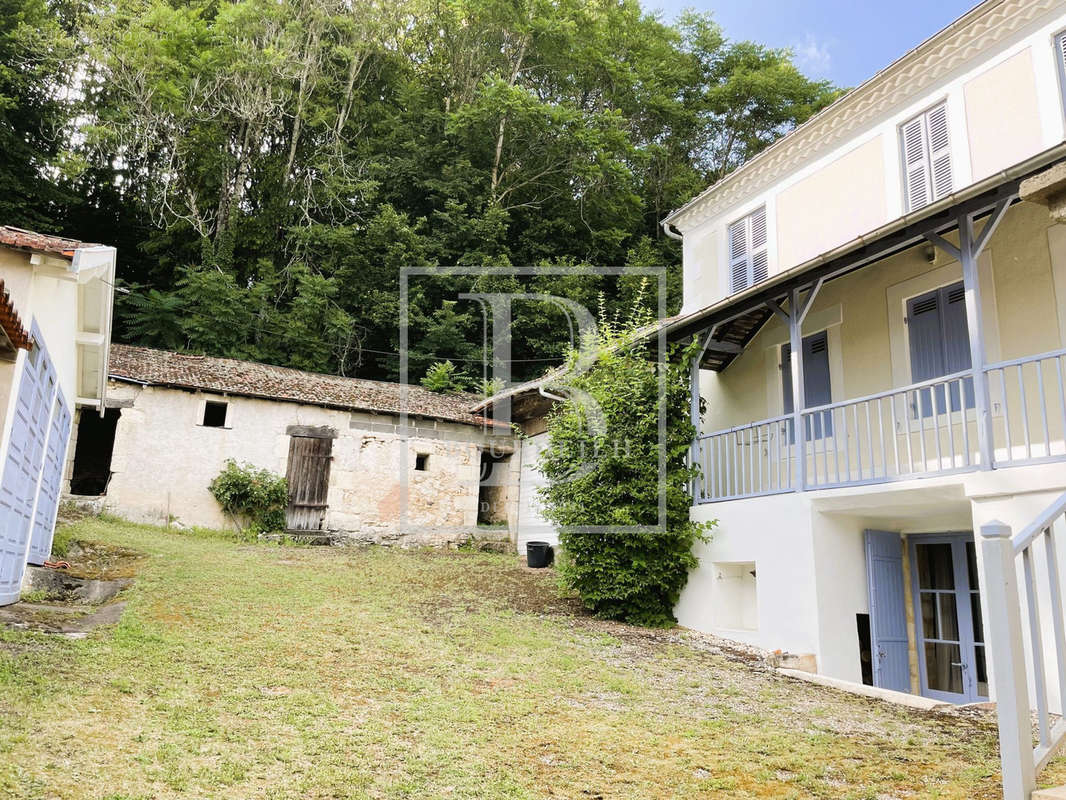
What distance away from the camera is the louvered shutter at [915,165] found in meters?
9.47

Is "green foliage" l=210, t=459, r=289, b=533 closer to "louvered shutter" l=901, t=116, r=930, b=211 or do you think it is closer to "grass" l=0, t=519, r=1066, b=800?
"grass" l=0, t=519, r=1066, b=800

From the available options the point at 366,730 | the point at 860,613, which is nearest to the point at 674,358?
the point at 860,613

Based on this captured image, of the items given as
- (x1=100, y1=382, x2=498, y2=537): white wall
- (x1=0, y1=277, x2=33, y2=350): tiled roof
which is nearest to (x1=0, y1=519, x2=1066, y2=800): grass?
(x1=0, y1=277, x2=33, y2=350): tiled roof

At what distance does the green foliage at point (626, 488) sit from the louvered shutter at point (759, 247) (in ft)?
8.30

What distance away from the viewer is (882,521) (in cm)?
854

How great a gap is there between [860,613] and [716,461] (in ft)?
8.55

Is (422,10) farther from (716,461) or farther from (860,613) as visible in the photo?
(860,613)

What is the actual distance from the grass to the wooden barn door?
7.70 meters

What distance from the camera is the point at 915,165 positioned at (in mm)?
9648

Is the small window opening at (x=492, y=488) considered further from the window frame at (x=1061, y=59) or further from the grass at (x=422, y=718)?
the window frame at (x=1061, y=59)

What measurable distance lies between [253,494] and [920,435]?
12.8 metres

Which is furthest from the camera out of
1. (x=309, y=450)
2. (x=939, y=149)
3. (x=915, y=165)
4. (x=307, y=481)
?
(x=309, y=450)

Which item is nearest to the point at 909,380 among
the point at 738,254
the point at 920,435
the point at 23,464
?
the point at 920,435

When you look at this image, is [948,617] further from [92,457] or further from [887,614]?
[92,457]
